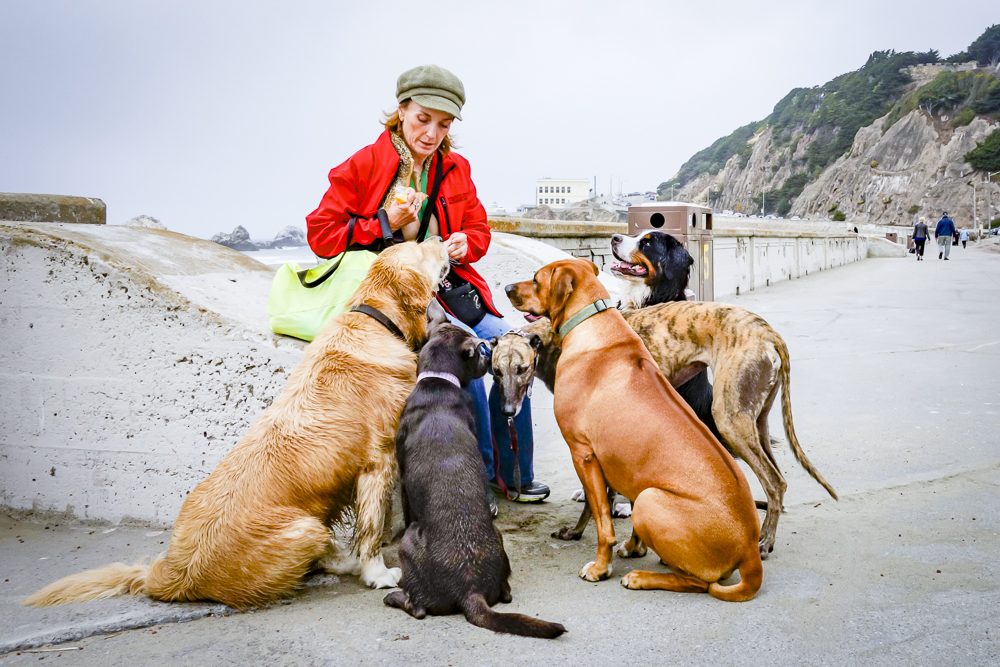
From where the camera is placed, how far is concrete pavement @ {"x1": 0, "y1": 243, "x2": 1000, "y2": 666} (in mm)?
2379

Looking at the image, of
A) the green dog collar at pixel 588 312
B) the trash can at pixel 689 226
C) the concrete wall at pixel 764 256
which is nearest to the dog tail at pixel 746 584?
the green dog collar at pixel 588 312

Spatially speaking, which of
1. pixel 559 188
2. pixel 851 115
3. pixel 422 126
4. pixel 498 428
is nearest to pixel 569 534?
pixel 498 428

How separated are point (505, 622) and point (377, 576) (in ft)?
2.54

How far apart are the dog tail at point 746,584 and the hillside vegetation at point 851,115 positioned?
89486mm

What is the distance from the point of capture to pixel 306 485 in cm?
276

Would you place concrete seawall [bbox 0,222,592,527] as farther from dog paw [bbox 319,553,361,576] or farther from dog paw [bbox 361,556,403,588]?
dog paw [bbox 361,556,403,588]

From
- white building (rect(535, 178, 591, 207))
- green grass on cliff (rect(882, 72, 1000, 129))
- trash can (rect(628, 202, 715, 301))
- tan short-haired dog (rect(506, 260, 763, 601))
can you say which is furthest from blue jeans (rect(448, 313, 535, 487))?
green grass on cliff (rect(882, 72, 1000, 129))

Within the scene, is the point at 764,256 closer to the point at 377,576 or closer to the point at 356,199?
the point at 356,199

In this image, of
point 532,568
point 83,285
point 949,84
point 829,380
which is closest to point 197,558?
point 532,568

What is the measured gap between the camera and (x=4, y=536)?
3758 mm

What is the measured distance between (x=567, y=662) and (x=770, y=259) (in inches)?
707

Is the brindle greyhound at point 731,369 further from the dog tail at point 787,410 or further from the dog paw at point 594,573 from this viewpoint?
the dog paw at point 594,573

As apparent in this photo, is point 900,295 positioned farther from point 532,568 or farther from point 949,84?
point 949,84

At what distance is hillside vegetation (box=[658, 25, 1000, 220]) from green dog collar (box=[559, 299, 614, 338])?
3507 inches
